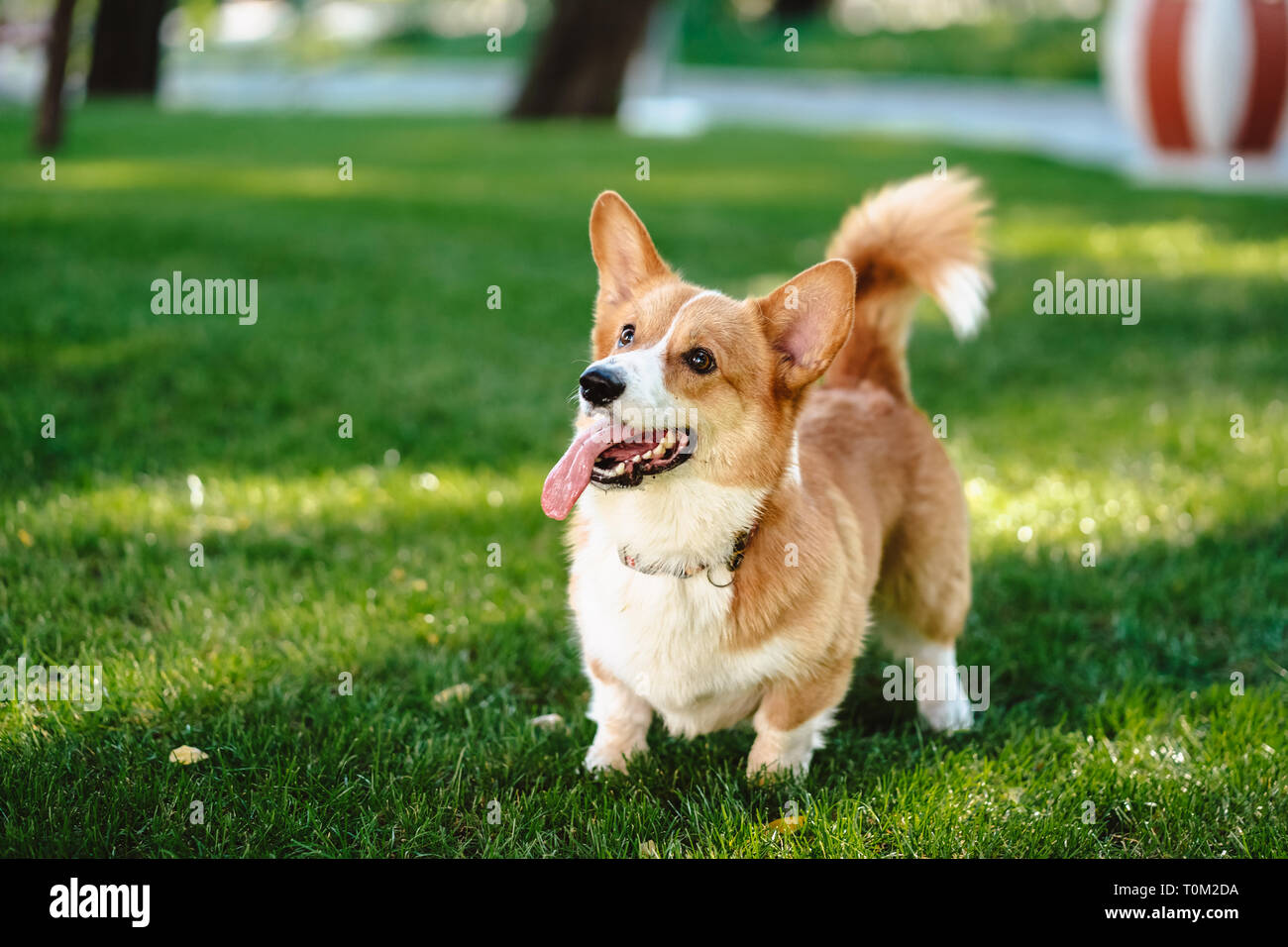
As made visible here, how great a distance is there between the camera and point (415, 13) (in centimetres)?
3553

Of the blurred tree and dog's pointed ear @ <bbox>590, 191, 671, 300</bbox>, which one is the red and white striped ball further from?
the blurred tree

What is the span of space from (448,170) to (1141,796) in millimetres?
10108

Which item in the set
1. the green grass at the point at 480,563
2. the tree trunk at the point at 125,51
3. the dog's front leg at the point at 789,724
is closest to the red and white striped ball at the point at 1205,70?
the green grass at the point at 480,563

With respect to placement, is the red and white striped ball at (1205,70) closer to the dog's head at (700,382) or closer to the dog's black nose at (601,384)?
the dog's head at (700,382)

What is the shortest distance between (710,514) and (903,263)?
3.54 ft

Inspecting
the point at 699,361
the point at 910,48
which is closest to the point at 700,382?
the point at 699,361

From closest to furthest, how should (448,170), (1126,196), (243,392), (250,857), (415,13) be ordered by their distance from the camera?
1. (250,857)
2. (243,392)
3. (1126,196)
4. (448,170)
5. (415,13)

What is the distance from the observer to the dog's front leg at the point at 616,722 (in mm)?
2844

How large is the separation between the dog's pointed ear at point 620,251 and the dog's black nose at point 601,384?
0.60 meters

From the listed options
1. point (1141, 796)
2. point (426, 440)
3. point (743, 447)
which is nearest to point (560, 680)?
point (743, 447)

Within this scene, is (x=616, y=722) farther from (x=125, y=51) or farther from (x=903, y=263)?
(x=125, y=51)

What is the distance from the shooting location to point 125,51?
63.5ft

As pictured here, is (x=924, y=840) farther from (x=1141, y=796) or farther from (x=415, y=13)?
(x=415, y=13)

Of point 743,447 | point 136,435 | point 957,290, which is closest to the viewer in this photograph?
point 743,447
